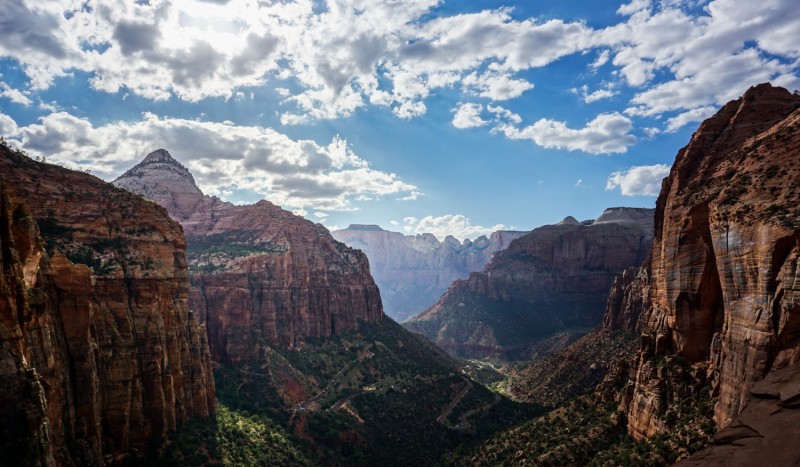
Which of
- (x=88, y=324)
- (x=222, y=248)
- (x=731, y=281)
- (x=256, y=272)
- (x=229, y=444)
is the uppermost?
(x=222, y=248)

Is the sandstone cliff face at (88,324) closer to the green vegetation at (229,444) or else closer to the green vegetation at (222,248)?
the green vegetation at (229,444)

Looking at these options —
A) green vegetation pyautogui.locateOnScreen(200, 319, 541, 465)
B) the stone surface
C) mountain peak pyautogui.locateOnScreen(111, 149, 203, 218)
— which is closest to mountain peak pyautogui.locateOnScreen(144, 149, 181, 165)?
mountain peak pyautogui.locateOnScreen(111, 149, 203, 218)

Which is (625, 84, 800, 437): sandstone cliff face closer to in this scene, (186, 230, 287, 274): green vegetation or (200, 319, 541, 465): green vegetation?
(200, 319, 541, 465): green vegetation

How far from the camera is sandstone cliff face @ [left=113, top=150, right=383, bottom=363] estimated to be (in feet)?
318

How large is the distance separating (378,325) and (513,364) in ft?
187

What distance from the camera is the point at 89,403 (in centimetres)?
3812

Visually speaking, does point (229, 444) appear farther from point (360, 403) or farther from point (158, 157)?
point (158, 157)

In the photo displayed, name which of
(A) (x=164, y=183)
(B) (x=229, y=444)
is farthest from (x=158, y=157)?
(B) (x=229, y=444)

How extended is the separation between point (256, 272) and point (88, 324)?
71113mm

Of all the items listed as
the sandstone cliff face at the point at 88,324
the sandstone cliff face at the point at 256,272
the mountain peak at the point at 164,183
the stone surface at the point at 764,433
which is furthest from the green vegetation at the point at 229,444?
the mountain peak at the point at 164,183

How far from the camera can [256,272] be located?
109625mm

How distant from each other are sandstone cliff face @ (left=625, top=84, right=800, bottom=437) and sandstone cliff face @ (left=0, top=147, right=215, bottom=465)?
4313 cm

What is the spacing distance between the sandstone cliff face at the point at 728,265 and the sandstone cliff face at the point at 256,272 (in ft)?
250

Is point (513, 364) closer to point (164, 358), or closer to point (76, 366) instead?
point (164, 358)
